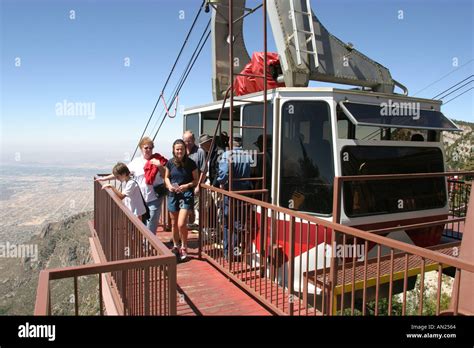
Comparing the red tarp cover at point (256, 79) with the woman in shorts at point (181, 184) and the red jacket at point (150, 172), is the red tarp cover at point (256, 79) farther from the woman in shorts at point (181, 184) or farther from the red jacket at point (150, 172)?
the red jacket at point (150, 172)

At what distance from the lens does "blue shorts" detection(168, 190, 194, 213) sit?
5141mm

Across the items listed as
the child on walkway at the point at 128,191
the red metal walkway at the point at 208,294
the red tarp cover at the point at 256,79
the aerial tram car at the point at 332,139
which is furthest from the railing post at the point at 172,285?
the red tarp cover at the point at 256,79

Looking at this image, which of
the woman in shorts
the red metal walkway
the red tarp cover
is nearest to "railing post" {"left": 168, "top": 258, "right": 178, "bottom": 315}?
the red metal walkway

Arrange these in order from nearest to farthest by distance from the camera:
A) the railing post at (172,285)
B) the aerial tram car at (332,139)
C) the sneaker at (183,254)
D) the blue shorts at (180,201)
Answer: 1. the railing post at (172,285)
2. the aerial tram car at (332,139)
3. the blue shorts at (180,201)
4. the sneaker at (183,254)

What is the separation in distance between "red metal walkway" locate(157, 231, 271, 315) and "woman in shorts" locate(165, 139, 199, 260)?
1.67ft

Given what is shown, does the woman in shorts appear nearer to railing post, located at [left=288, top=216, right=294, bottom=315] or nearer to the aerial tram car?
the aerial tram car

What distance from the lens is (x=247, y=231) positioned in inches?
176

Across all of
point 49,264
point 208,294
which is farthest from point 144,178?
point 49,264

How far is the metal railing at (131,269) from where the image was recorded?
2.06 m

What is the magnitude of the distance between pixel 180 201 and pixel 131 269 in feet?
9.23

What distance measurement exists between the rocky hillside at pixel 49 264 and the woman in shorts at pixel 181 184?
2861 inches
